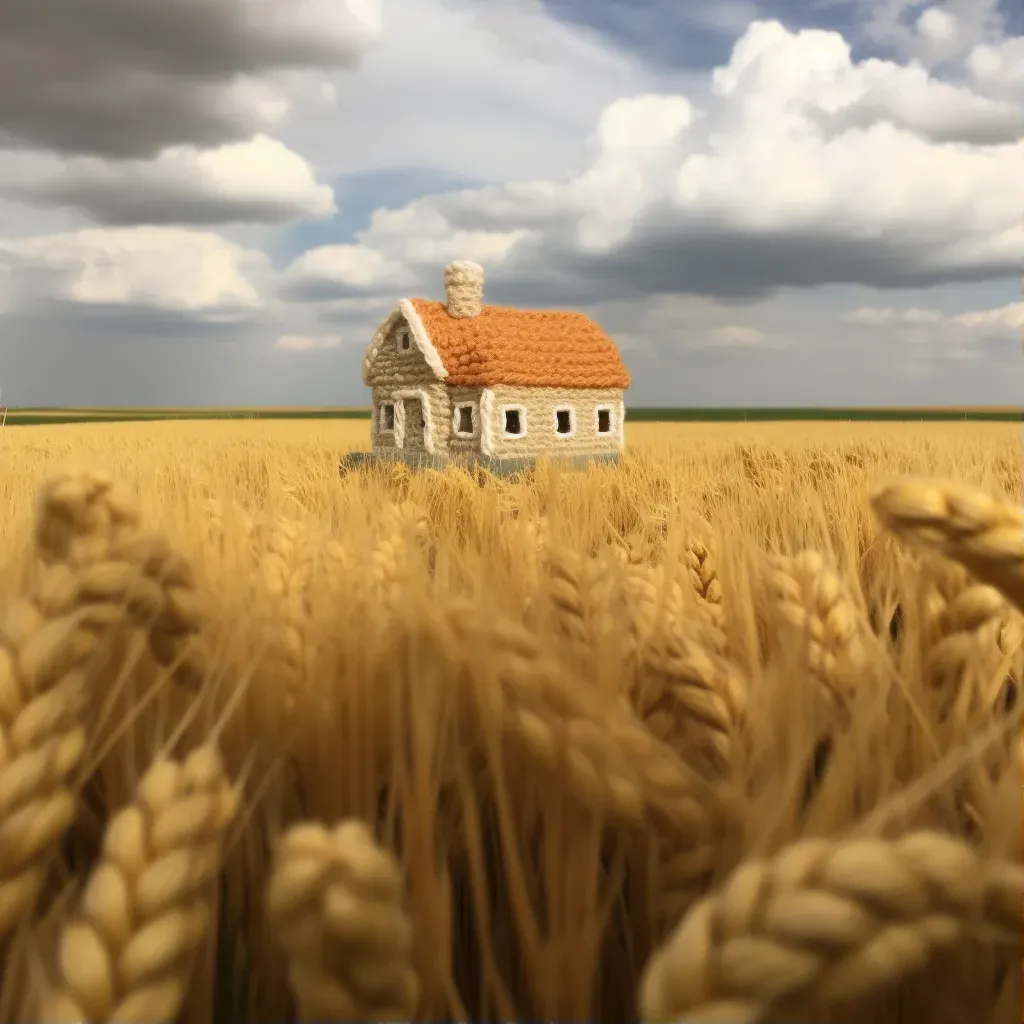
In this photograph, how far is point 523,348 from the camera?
11125 mm

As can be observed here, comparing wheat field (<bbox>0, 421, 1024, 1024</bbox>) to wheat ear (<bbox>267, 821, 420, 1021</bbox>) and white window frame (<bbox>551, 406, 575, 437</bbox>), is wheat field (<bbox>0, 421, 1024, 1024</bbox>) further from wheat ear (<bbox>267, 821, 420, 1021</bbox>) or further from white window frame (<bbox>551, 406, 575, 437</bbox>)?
white window frame (<bbox>551, 406, 575, 437</bbox>)

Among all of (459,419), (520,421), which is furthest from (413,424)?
(520,421)

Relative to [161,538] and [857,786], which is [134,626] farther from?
[857,786]

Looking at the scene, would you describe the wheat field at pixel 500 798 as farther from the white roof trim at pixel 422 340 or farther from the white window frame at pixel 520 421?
the white roof trim at pixel 422 340

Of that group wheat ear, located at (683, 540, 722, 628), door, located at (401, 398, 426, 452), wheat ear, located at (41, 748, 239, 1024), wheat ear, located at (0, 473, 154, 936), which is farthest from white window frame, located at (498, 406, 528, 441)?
wheat ear, located at (41, 748, 239, 1024)

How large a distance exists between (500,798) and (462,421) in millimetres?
10796

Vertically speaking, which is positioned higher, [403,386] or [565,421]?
[403,386]

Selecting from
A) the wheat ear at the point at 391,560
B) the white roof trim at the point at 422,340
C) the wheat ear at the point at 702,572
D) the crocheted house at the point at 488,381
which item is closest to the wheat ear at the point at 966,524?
the wheat ear at the point at 391,560

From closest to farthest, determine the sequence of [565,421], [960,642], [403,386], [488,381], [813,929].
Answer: [813,929], [960,642], [488,381], [565,421], [403,386]

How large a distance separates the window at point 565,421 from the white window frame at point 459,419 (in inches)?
50.7

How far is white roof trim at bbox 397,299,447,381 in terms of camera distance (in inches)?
433

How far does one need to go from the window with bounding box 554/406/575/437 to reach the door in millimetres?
1972

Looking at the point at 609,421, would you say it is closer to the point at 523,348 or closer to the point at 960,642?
the point at 523,348

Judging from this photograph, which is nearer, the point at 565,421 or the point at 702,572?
the point at 702,572
